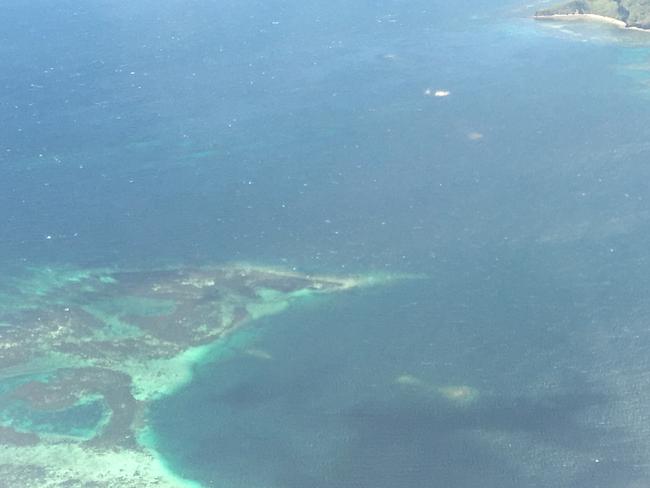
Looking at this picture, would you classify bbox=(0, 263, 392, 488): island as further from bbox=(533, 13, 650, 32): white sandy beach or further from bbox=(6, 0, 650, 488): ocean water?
bbox=(533, 13, 650, 32): white sandy beach

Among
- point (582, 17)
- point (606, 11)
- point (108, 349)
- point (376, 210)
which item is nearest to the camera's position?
point (108, 349)

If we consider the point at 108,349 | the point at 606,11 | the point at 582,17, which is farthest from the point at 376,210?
the point at 606,11

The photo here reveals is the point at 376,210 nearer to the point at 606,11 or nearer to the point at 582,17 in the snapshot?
the point at 582,17

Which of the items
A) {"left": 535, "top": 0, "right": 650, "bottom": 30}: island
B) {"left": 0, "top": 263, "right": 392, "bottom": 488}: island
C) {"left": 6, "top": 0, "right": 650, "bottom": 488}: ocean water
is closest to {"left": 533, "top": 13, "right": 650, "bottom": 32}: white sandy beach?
{"left": 535, "top": 0, "right": 650, "bottom": 30}: island

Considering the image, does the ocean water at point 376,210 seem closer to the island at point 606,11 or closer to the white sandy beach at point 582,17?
the island at point 606,11

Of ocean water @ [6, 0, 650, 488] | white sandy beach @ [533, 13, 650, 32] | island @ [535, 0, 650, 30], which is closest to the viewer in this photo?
ocean water @ [6, 0, 650, 488]

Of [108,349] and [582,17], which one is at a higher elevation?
[582,17]
